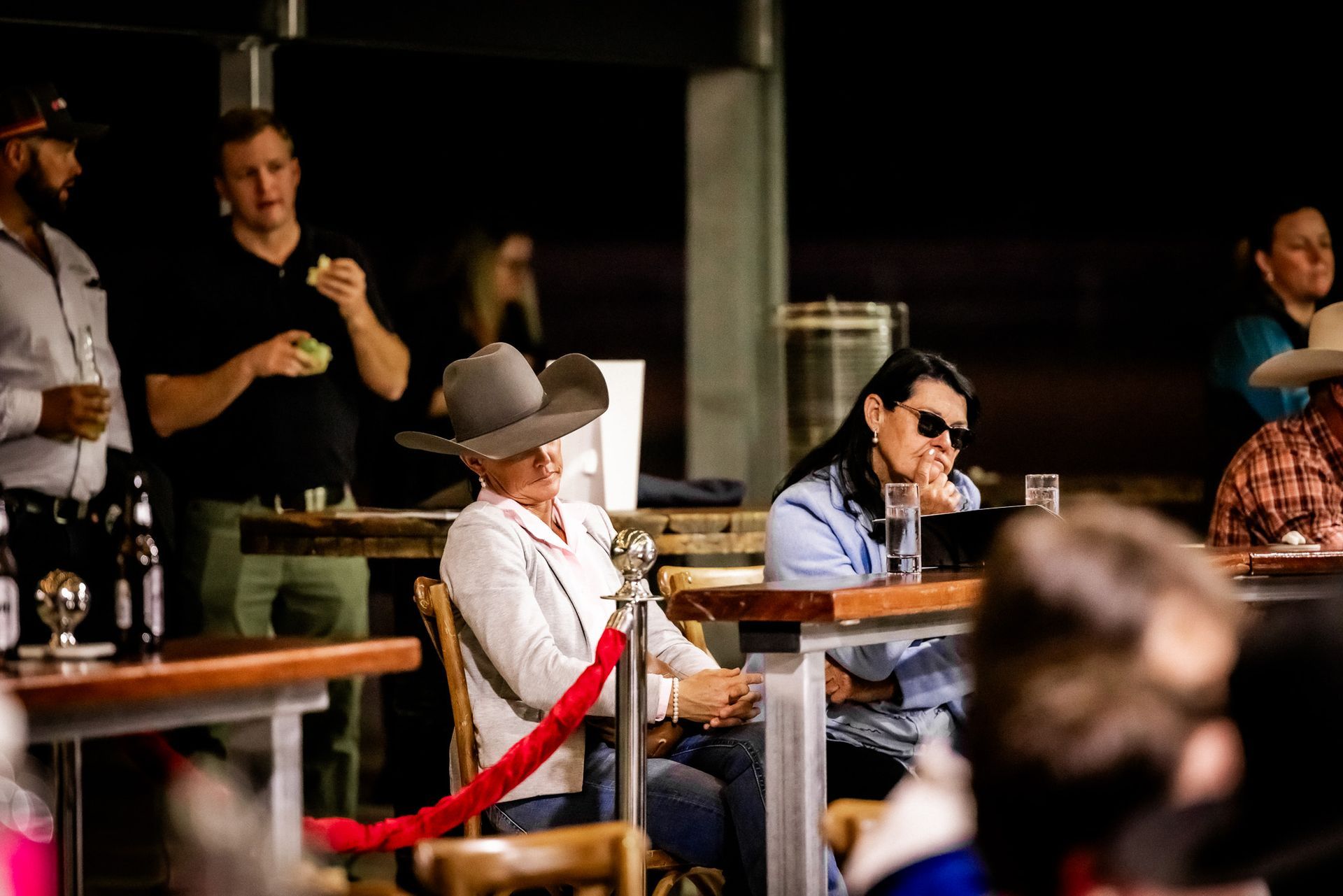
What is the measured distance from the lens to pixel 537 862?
1976 millimetres

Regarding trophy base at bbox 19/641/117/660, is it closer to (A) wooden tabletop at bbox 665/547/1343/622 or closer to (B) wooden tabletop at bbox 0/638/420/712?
(B) wooden tabletop at bbox 0/638/420/712

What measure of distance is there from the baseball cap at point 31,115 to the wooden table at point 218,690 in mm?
2268

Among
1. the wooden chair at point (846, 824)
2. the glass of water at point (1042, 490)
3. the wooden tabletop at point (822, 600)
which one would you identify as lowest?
the wooden chair at point (846, 824)

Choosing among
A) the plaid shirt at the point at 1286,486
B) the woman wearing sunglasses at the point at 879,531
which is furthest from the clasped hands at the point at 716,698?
the plaid shirt at the point at 1286,486

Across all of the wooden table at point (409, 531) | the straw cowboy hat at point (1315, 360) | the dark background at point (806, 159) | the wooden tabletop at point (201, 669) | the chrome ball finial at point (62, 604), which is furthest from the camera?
the dark background at point (806, 159)

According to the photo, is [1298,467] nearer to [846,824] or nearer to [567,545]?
[567,545]

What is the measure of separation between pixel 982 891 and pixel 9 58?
21.0 feet

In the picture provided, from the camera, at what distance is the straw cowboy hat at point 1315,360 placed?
4.13 metres

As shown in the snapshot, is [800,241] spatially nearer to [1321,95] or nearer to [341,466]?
[1321,95]

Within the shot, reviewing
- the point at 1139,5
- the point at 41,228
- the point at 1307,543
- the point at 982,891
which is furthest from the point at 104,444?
the point at 1139,5

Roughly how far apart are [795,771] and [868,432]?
1.01 m

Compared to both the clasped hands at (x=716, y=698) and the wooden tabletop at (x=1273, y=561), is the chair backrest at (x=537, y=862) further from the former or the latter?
the wooden tabletop at (x=1273, y=561)

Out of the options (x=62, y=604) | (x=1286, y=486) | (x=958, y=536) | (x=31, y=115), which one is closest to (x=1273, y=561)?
(x=1286, y=486)

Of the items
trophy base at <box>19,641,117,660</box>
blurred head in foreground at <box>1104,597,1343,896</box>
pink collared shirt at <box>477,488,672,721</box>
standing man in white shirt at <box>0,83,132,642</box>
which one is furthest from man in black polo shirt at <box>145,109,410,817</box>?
blurred head in foreground at <box>1104,597,1343,896</box>
